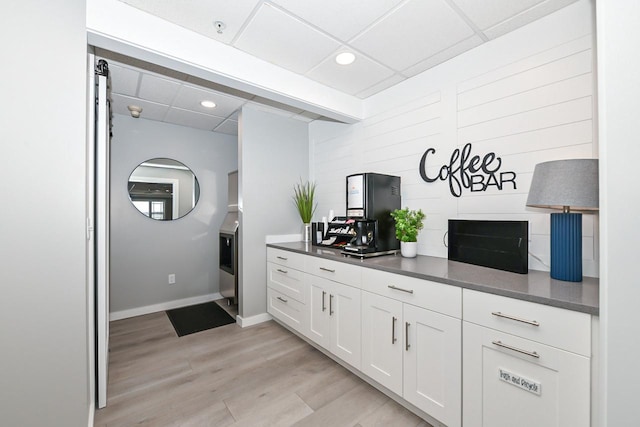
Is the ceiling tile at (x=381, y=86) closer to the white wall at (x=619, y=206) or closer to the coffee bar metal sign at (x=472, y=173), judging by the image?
the coffee bar metal sign at (x=472, y=173)

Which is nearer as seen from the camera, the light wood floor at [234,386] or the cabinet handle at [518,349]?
the cabinet handle at [518,349]

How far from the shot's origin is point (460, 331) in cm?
140

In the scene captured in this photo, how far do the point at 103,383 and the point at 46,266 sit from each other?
1.01m

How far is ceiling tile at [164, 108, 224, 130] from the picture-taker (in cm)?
322

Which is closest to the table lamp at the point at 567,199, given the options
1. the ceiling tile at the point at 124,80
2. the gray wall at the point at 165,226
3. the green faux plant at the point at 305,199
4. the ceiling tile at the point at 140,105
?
the green faux plant at the point at 305,199

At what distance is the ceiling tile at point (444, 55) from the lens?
6.33 feet

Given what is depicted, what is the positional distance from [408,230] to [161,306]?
3.25m

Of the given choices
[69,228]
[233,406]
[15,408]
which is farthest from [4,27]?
[233,406]

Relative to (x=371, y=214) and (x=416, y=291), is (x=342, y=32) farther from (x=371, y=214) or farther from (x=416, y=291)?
(x=416, y=291)

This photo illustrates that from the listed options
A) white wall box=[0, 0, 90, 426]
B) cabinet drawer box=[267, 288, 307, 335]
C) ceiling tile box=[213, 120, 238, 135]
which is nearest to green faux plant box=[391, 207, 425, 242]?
A: cabinet drawer box=[267, 288, 307, 335]

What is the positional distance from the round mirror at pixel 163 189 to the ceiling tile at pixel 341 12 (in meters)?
2.75

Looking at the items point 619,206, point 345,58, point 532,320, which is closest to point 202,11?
point 345,58

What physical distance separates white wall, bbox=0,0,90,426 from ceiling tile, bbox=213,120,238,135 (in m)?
2.22

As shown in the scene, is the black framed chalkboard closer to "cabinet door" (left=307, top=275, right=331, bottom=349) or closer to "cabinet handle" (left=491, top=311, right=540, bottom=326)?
"cabinet handle" (left=491, top=311, right=540, bottom=326)
